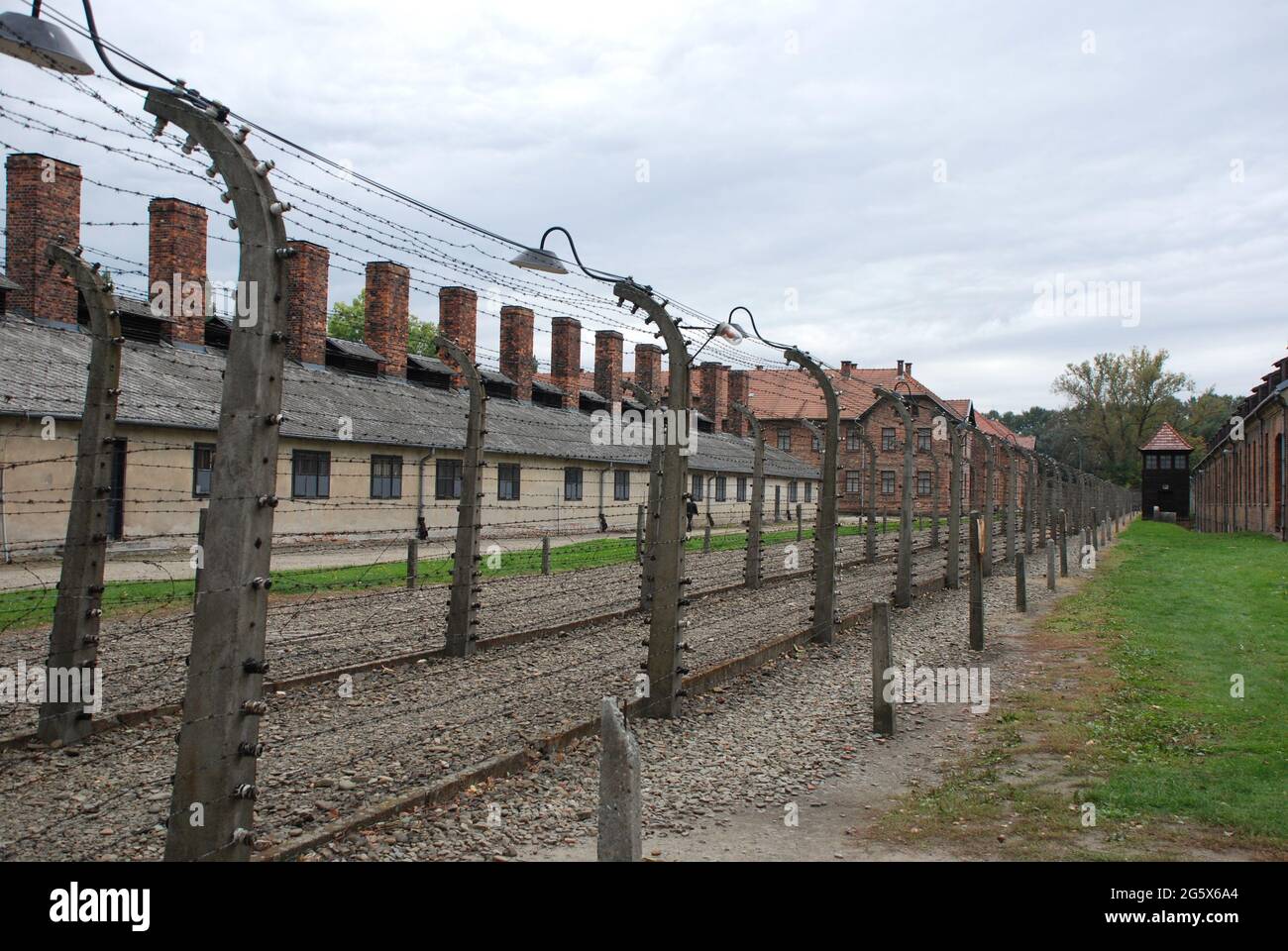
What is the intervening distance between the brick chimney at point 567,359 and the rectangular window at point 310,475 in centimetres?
1717

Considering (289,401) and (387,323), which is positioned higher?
(387,323)

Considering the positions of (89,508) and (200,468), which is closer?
(89,508)

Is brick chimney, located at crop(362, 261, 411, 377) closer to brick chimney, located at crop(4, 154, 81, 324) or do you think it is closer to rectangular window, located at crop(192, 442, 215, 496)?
brick chimney, located at crop(4, 154, 81, 324)

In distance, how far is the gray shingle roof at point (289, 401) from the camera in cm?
1984

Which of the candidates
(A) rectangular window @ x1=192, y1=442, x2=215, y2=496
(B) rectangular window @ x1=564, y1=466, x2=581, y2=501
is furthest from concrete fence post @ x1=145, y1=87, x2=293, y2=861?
(B) rectangular window @ x1=564, y1=466, x2=581, y2=501

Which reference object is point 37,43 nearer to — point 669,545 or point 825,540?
point 669,545

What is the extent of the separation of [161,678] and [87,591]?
282cm

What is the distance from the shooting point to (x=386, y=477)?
2794 centimetres

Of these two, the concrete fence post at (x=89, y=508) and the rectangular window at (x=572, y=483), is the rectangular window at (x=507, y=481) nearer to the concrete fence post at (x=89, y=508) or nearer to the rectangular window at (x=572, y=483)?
the rectangular window at (x=572, y=483)

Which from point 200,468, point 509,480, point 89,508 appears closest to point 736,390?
point 509,480

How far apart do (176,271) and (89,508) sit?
23.4 meters

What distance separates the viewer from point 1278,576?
2067 cm

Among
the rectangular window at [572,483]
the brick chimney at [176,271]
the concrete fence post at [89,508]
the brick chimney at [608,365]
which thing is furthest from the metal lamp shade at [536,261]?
the brick chimney at [608,365]
